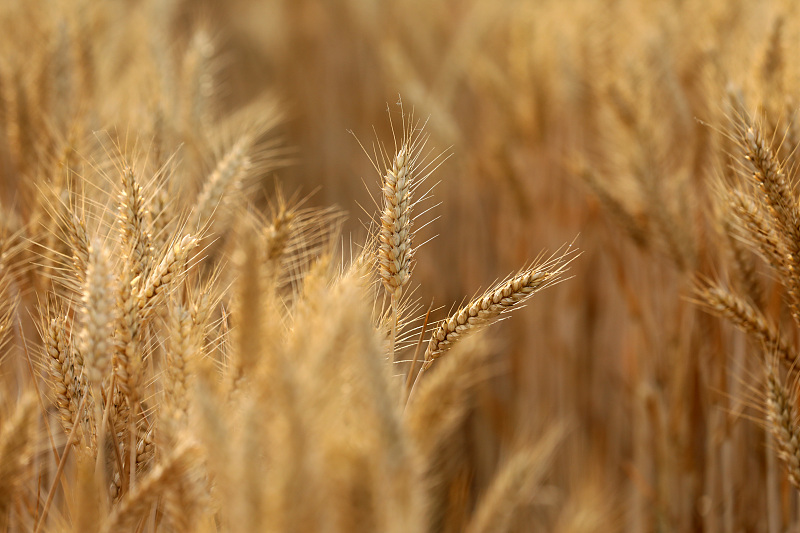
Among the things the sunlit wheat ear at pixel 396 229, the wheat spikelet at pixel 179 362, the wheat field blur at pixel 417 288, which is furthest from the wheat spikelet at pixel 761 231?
the wheat spikelet at pixel 179 362

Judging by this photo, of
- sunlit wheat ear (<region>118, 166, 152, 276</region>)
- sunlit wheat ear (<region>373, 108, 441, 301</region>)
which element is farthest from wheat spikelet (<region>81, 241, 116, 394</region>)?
sunlit wheat ear (<region>373, 108, 441, 301</region>)

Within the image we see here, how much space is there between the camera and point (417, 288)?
65.4 inches

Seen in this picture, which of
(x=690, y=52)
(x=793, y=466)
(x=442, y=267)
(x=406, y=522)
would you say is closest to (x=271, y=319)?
(x=406, y=522)

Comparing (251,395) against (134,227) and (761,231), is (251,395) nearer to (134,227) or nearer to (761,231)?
(134,227)

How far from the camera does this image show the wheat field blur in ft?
2.63

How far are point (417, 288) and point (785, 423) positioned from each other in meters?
0.83

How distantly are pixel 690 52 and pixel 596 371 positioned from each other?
1.15m

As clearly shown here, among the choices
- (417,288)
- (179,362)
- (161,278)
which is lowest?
(179,362)

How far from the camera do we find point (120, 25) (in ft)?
9.47

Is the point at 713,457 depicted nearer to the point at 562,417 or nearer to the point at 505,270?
the point at 562,417

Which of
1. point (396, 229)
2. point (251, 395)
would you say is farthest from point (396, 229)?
point (251, 395)

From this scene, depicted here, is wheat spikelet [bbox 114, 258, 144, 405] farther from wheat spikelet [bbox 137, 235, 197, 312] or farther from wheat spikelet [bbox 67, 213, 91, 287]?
wheat spikelet [bbox 67, 213, 91, 287]

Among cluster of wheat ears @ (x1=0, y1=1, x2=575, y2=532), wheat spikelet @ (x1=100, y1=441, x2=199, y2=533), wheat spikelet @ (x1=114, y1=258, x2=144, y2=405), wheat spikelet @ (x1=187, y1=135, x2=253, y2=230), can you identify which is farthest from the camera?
wheat spikelet @ (x1=187, y1=135, x2=253, y2=230)

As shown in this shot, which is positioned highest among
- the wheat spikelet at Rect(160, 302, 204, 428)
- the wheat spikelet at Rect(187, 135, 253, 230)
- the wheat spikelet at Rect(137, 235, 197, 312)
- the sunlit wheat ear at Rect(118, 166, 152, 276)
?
the wheat spikelet at Rect(187, 135, 253, 230)
